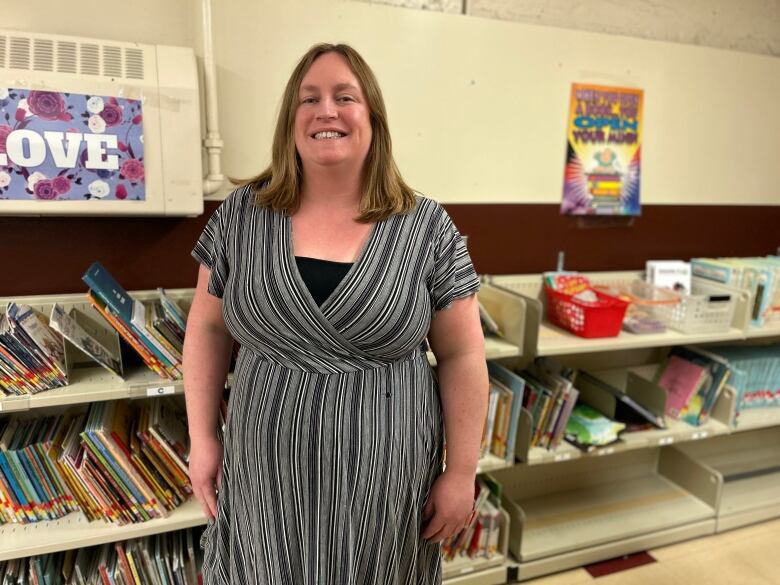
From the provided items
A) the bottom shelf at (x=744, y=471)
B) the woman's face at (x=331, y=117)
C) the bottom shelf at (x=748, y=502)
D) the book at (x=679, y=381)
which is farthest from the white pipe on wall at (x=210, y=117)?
the bottom shelf at (x=748, y=502)

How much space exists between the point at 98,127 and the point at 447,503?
135 centimetres

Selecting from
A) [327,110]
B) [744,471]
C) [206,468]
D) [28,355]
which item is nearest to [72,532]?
[28,355]

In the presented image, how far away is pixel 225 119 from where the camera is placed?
6.48ft

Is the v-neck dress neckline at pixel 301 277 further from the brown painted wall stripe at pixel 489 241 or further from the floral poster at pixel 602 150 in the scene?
the floral poster at pixel 602 150

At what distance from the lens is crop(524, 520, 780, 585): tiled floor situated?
233 cm

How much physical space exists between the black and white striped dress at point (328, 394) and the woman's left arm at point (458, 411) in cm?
8

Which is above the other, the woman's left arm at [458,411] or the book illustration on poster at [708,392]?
the woman's left arm at [458,411]

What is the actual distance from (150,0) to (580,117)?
5.48 feet

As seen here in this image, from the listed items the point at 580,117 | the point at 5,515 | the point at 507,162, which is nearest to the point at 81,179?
the point at 5,515

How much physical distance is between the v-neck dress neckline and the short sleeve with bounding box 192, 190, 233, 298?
5.9 inches

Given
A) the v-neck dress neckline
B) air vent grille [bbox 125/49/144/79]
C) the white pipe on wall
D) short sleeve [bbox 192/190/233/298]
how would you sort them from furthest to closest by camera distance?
the white pipe on wall → air vent grille [bbox 125/49/144/79] → short sleeve [bbox 192/190/233/298] → the v-neck dress neckline

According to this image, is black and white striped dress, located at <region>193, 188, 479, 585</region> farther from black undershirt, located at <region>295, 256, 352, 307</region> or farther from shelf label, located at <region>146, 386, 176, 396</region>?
shelf label, located at <region>146, 386, 176, 396</region>

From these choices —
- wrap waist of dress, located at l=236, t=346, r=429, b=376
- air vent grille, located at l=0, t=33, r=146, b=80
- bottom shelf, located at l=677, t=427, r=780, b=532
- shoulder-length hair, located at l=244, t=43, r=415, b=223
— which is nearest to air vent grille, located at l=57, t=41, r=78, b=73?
air vent grille, located at l=0, t=33, r=146, b=80

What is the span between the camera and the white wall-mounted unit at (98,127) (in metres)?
1.55
